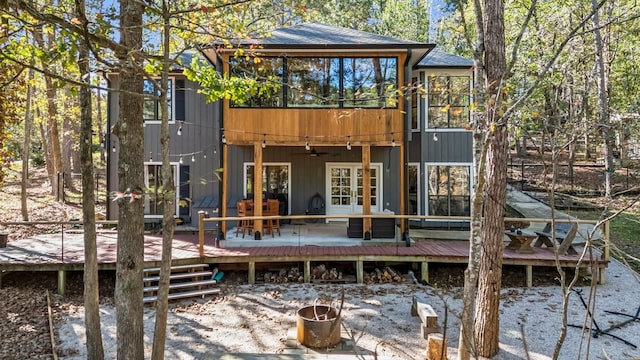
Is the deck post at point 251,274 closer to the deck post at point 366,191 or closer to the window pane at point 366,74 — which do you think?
the deck post at point 366,191

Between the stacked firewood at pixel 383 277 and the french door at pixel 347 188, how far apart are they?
138 inches

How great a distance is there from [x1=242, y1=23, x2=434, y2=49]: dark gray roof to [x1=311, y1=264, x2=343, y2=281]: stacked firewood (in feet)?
17.1

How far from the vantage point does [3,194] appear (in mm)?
18078

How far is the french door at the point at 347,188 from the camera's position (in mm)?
12508

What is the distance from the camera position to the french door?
492 inches

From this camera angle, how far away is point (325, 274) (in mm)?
9031

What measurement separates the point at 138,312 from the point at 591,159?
2698cm

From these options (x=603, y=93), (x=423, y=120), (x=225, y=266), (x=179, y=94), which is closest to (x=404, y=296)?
(x=225, y=266)

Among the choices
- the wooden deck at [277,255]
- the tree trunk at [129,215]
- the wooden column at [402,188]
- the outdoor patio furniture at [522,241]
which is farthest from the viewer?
the wooden column at [402,188]

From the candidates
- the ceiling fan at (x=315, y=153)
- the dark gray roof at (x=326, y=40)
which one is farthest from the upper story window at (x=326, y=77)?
the ceiling fan at (x=315, y=153)

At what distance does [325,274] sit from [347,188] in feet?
13.4

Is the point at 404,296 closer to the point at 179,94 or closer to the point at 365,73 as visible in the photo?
the point at 365,73

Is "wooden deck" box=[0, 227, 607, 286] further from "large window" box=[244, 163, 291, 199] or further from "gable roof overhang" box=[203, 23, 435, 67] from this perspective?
"gable roof overhang" box=[203, 23, 435, 67]

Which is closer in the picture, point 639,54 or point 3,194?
point 3,194
